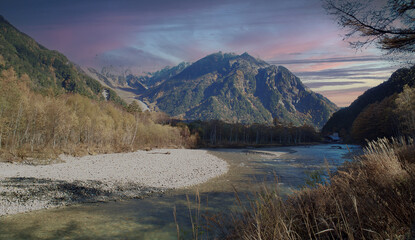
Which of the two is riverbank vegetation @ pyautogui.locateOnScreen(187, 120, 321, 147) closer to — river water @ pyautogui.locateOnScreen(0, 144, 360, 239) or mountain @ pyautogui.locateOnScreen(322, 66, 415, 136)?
mountain @ pyautogui.locateOnScreen(322, 66, 415, 136)

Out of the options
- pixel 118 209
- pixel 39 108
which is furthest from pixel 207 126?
pixel 118 209

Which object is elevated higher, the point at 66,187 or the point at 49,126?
the point at 49,126

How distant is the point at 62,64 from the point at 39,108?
197 meters

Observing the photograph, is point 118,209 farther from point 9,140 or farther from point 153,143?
point 153,143

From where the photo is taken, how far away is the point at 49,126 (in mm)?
36531

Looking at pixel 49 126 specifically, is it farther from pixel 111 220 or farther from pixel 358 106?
pixel 358 106

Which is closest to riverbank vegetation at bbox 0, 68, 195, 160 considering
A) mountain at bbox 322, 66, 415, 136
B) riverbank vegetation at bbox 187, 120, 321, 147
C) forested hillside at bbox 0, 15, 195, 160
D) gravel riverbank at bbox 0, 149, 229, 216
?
forested hillside at bbox 0, 15, 195, 160

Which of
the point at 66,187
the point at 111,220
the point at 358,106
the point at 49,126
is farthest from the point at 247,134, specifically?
the point at 111,220

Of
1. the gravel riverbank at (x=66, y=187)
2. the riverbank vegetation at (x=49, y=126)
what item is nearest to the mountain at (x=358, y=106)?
the riverbank vegetation at (x=49, y=126)

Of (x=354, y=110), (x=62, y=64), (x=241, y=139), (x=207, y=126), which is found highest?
(x=62, y=64)

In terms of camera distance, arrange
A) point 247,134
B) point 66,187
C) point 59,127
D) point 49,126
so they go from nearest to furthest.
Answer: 1. point 66,187
2. point 49,126
3. point 59,127
4. point 247,134

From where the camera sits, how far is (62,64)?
7628 inches

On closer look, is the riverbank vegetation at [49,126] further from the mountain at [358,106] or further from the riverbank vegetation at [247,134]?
the mountain at [358,106]

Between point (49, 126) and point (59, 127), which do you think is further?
point (59, 127)
